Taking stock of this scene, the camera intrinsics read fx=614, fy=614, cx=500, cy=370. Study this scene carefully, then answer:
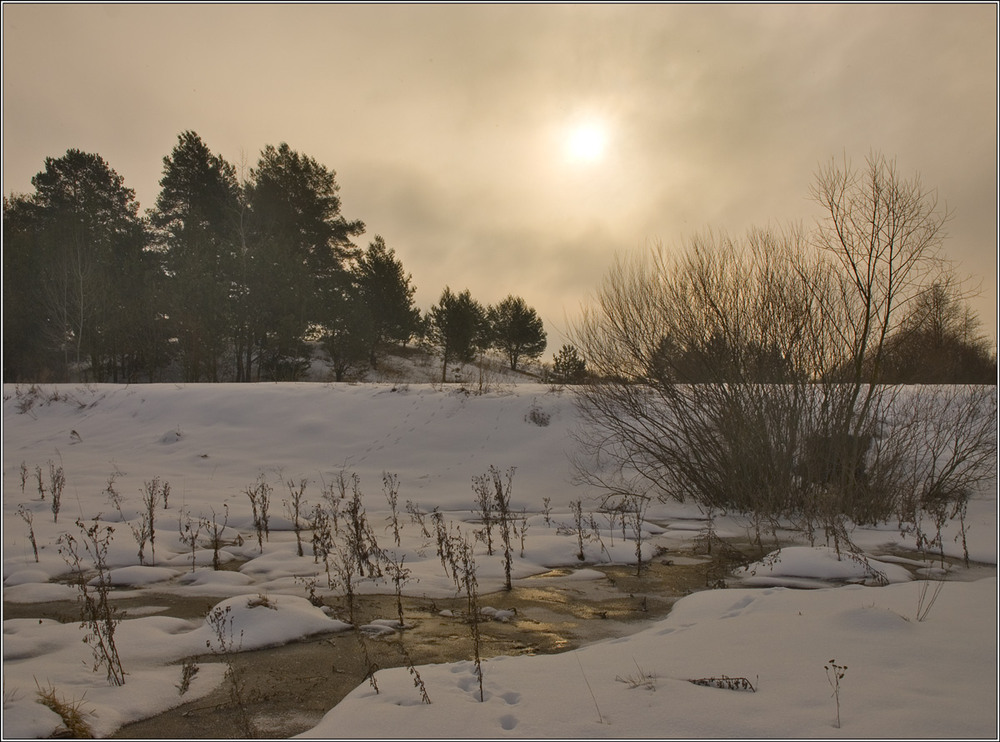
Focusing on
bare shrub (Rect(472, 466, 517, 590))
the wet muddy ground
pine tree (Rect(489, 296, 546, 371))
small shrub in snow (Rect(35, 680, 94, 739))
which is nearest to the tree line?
pine tree (Rect(489, 296, 546, 371))

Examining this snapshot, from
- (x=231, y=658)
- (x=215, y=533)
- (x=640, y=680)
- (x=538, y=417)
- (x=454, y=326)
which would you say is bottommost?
(x=231, y=658)

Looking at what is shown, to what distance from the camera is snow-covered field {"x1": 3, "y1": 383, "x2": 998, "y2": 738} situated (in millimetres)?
2736

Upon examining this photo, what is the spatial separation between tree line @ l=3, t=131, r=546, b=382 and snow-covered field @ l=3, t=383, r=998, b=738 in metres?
14.8

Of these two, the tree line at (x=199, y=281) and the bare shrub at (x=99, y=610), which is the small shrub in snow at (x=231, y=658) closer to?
the bare shrub at (x=99, y=610)

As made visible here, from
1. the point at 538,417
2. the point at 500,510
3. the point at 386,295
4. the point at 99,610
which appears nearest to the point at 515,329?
the point at 386,295

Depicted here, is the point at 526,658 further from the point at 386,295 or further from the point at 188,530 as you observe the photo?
the point at 386,295

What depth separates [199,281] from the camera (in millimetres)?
25250

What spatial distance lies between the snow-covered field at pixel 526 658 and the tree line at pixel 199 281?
48.5 ft

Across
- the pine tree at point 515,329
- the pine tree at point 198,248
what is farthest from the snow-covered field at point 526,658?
the pine tree at point 515,329

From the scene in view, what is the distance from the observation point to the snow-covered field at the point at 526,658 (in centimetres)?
274

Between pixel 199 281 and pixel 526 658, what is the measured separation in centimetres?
2555

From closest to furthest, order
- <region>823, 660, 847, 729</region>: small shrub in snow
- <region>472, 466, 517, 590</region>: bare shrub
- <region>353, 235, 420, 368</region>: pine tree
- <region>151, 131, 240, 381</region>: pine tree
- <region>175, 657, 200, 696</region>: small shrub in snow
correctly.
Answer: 1. <region>823, 660, 847, 729</region>: small shrub in snow
2. <region>175, 657, 200, 696</region>: small shrub in snow
3. <region>472, 466, 517, 590</region>: bare shrub
4. <region>151, 131, 240, 381</region>: pine tree
5. <region>353, 235, 420, 368</region>: pine tree

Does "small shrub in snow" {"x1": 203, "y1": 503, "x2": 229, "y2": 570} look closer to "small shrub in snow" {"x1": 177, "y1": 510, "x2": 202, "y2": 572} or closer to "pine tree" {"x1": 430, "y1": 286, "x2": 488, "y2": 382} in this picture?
"small shrub in snow" {"x1": 177, "y1": 510, "x2": 202, "y2": 572}

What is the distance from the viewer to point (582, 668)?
11.0ft
